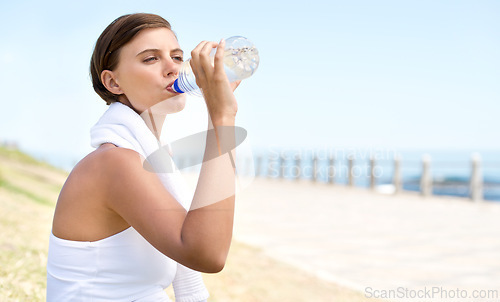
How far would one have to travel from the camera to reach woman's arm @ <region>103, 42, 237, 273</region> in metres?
1.31

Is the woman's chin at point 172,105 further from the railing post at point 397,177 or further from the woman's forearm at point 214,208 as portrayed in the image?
the railing post at point 397,177

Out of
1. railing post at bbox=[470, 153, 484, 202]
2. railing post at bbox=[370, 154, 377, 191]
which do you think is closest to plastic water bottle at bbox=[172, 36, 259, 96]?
railing post at bbox=[470, 153, 484, 202]

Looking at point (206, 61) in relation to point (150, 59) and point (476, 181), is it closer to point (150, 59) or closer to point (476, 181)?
point (150, 59)

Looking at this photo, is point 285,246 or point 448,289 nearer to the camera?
point 448,289

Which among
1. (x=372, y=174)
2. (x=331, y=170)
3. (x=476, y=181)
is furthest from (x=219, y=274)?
(x=331, y=170)

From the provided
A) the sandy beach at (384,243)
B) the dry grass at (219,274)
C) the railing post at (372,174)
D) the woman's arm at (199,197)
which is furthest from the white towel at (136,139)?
the railing post at (372,174)

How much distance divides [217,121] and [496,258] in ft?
17.2

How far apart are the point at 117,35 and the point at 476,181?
12937 mm

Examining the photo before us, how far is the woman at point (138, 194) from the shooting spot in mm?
1332

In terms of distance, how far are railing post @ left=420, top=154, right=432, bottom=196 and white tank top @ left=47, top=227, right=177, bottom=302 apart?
44.5 feet

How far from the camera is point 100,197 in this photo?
4.75 feet

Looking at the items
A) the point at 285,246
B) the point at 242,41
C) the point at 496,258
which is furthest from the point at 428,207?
the point at 242,41

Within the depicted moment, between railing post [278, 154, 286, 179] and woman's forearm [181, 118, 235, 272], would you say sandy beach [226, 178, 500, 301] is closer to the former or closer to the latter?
woman's forearm [181, 118, 235, 272]

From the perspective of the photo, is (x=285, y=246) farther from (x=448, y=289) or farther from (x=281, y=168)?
(x=281, y=168)
